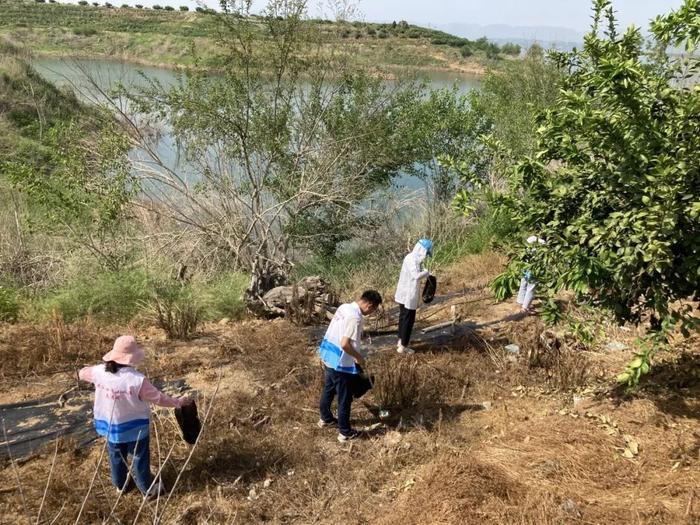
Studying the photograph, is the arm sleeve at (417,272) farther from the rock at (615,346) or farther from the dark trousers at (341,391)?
the rock at (615,346)

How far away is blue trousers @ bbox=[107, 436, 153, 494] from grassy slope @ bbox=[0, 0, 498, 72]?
26.7 ft

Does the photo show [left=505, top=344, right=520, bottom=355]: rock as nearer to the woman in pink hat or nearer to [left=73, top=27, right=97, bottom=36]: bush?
the woman in pink hat

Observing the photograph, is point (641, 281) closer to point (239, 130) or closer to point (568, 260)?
point (568, 260)

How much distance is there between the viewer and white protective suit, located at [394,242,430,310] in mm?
6215

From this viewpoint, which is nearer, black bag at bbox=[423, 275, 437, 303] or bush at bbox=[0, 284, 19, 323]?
black bag at bbox=[423, 275, 437, 303]

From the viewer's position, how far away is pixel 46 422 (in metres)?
4.89

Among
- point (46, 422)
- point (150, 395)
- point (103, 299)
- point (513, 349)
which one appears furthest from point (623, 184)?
point (103, 299)

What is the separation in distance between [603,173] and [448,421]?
2641 millimetres

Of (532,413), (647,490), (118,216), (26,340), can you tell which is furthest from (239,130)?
(647,490)

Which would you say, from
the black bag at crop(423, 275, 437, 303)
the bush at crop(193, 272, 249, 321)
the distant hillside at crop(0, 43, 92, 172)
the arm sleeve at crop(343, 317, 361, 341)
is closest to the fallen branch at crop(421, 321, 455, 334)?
the black bag at crop(423, 275, 437, 303)

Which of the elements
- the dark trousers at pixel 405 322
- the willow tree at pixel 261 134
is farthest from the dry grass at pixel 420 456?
the willow tree at pixel 261 134

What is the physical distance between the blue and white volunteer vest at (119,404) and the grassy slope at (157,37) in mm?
7880

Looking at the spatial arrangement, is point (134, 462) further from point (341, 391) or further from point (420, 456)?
point (420, 456)

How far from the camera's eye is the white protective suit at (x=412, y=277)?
621cm
